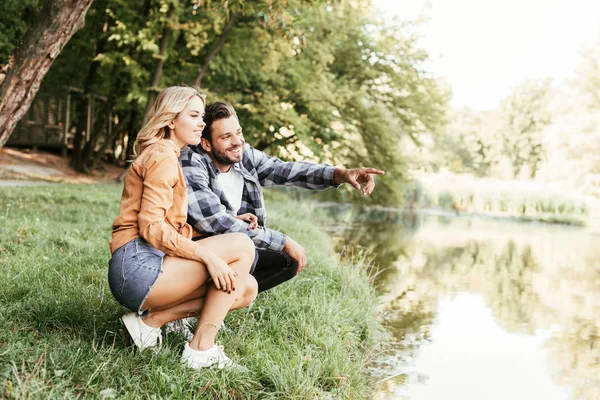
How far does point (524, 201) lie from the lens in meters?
24.9

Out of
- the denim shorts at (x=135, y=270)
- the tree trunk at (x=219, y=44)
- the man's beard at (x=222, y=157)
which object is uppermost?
the tree trunk at (x=219, y=44)

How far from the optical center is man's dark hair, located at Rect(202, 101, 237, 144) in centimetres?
349

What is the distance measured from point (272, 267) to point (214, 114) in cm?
104

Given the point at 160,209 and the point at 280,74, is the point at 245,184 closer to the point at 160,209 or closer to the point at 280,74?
the point at 160,209

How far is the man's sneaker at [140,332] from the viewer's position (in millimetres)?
3062

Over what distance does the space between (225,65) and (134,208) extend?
12013mm

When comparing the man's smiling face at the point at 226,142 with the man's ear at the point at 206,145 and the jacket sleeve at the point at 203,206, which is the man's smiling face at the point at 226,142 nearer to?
the man's ear at the point at 206,145

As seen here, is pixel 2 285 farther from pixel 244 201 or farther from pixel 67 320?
pixel 244 201

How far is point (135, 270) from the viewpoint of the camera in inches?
113

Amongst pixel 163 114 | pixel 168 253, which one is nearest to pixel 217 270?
pixel 168 253

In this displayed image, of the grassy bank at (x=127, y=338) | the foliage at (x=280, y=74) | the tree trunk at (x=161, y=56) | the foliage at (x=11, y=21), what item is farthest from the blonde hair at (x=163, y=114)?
the foliage at (x=11, y=21)

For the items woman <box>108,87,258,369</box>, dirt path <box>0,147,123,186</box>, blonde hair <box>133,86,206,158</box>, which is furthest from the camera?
dirt path <box>0,147,123,186</box>

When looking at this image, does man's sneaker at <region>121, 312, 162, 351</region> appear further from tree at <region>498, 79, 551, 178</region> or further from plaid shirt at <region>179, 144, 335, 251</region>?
tree at <region>498, 79, 551, 178</region>

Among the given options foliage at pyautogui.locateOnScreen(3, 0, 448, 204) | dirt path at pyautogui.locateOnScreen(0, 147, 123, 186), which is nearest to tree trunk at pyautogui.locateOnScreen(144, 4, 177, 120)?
foliage at pyautogui.locateOnScreen(3, 0, 448, 204)
